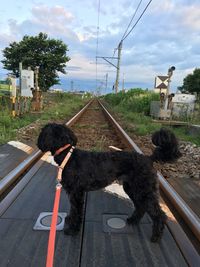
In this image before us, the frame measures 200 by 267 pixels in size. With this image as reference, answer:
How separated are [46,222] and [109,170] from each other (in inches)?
37.6

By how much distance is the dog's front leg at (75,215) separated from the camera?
10.9 ft

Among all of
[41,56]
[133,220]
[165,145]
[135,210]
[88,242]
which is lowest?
[88,242]

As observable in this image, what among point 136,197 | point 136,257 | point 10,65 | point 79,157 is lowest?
point 136,257

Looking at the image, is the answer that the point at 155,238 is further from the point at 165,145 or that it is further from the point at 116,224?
the point at 165,145

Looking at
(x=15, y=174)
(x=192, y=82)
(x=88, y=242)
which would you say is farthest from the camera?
(x=192, y=82)

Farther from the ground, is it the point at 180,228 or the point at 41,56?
the point at 41,56

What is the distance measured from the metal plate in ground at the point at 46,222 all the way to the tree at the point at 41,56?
96.3 ft

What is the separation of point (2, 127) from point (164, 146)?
758 cm

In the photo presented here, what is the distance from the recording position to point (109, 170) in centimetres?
339

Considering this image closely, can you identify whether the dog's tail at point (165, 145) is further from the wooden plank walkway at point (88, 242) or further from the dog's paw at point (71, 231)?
the dog's paw at point (71, 231)

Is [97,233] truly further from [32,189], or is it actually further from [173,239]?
[32,189]

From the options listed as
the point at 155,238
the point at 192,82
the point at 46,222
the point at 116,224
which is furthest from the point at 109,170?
the point at 192,82

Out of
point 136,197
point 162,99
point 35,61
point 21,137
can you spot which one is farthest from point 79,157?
point 35,61

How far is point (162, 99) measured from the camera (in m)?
14.5
